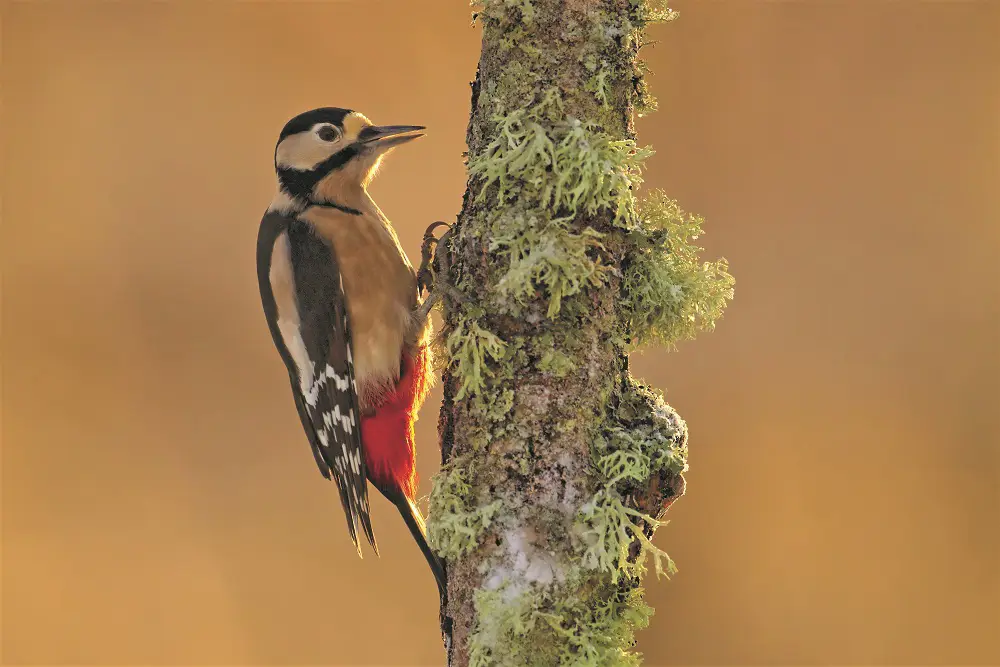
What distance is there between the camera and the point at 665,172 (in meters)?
3.65

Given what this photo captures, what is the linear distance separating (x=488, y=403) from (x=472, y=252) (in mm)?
222

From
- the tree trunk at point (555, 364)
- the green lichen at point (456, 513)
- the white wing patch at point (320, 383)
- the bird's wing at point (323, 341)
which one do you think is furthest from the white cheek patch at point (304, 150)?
the green lichen at point (456, 513)

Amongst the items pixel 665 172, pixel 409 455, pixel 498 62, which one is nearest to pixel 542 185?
pixel 498 62

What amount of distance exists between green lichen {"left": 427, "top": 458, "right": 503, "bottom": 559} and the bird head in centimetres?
79

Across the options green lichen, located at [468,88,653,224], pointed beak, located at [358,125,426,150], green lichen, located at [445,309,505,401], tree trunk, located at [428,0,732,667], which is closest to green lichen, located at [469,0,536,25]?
tree trunk, located at [428,0,732,667]

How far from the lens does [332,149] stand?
175 centimetres

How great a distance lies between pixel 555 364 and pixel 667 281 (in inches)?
8.7

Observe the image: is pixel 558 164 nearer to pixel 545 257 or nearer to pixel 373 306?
pixel 545 257

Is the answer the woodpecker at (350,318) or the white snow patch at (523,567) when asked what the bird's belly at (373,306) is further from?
the white snow patch at (523,567)

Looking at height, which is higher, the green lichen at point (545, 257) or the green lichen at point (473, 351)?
the green lichen at point (545, 257)

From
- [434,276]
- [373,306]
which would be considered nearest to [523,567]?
[434,276]

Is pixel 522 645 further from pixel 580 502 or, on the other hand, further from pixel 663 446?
pixel 663 446

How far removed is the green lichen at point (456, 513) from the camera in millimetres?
1148

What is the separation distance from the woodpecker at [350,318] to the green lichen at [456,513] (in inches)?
16.9
